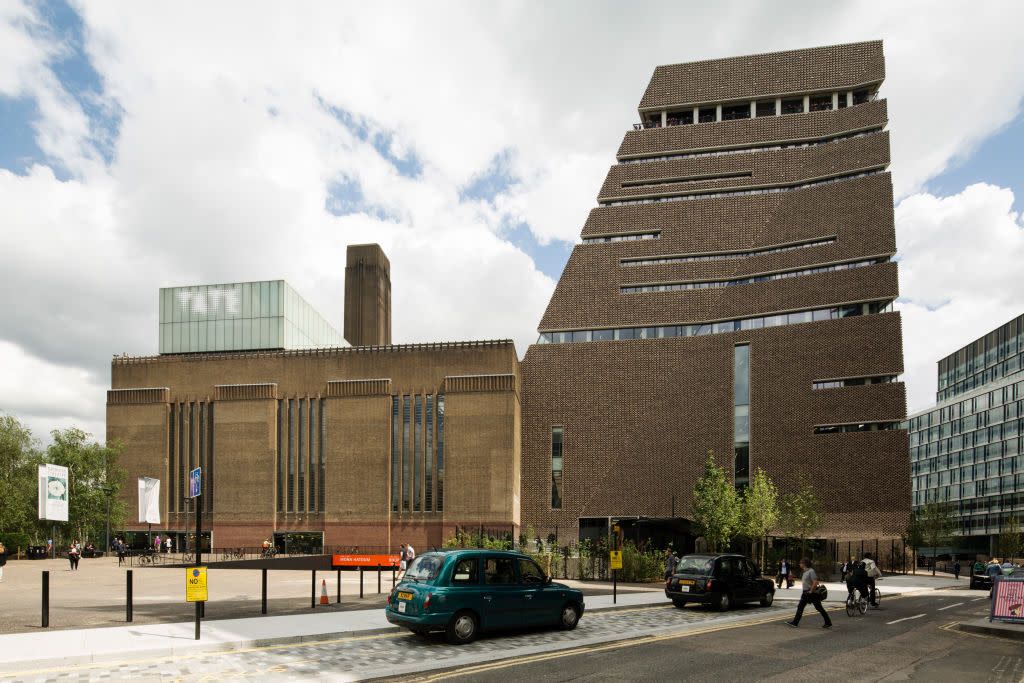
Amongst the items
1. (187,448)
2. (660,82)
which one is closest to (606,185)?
(660,82)

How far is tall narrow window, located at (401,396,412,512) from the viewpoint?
203 feet

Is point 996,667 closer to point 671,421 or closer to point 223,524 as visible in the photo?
point 671,421

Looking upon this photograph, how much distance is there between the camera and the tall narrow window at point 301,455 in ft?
207

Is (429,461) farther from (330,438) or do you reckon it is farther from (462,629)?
(462,629)

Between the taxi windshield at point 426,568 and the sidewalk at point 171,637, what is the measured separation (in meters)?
1.60

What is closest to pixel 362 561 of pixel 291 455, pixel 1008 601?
pixel 1008 601

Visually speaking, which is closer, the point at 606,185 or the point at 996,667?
the point at 996,667

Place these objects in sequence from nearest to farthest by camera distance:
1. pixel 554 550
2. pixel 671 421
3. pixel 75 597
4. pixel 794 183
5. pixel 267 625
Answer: pixel 267 625 → pixel 75 597 → pixel 554 550 → pixel 671 421 → pixel 794 183

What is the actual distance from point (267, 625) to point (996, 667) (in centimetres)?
1361

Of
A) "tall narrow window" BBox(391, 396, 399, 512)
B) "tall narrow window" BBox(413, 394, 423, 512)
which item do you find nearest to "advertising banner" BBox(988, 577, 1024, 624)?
"tall narrow window" BBox(413, 394, 423, 512)

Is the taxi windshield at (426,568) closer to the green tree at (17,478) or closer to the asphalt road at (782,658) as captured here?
the asphalt road at (782,658)

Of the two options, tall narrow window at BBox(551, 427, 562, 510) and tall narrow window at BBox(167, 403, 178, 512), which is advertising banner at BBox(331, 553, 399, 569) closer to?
tall narrow window at BBox(551, 427, 562, 510)

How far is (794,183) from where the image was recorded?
225ft

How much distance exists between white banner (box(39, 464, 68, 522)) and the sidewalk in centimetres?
3479
